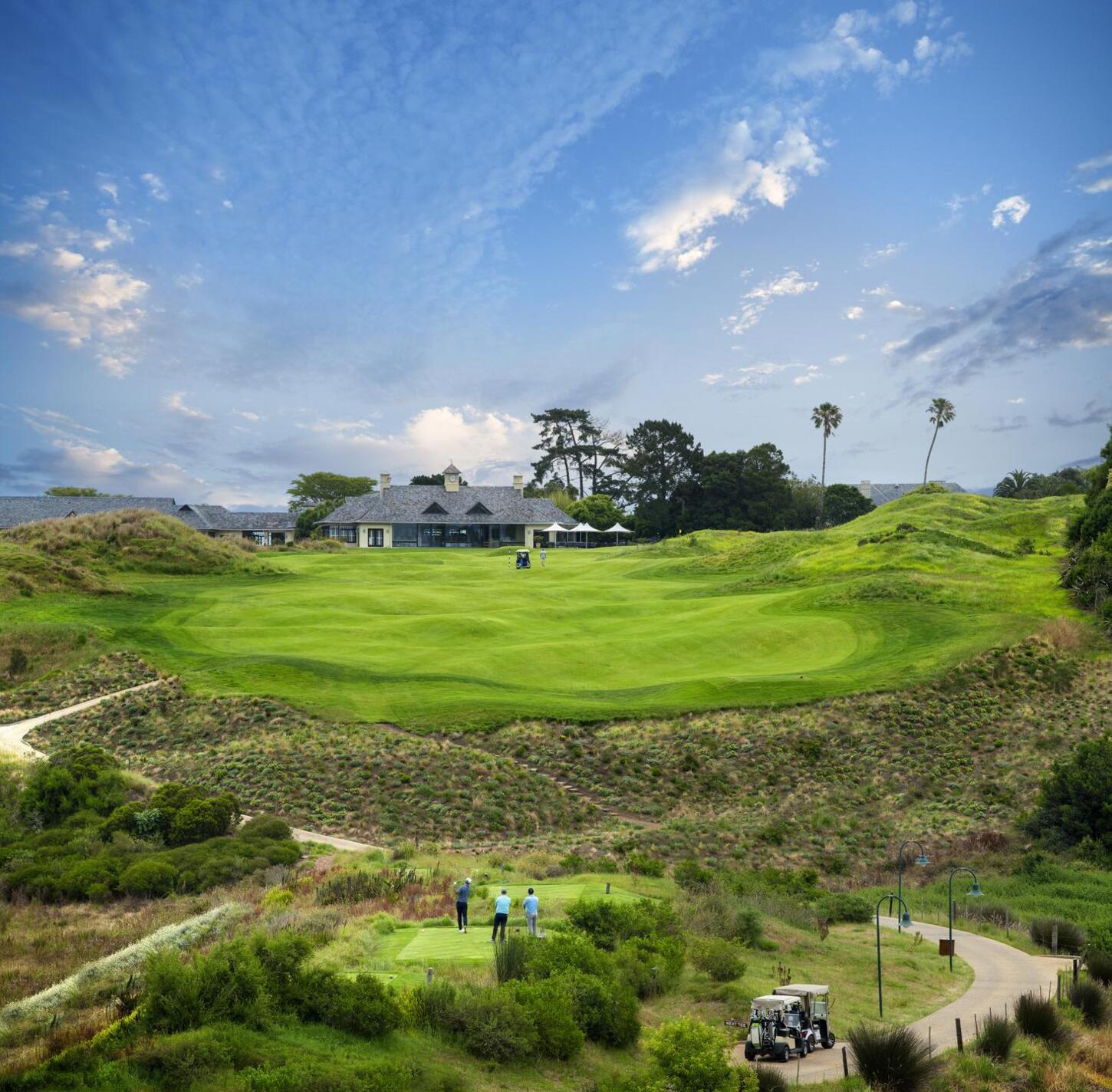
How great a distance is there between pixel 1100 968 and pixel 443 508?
303ft

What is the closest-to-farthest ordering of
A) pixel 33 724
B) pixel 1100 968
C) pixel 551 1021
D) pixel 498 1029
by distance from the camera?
pixel 498 1029 → pixel 551 1021 → pixel 1100 968 → pixel 33 724

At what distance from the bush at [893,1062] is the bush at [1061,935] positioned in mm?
10419

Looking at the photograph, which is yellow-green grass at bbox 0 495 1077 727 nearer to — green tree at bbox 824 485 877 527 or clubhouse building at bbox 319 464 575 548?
clubhouse building at bbox 319 464 575 548

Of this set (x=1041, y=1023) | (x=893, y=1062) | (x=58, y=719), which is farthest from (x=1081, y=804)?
(x=58, y=719)

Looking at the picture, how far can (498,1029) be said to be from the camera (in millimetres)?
13188

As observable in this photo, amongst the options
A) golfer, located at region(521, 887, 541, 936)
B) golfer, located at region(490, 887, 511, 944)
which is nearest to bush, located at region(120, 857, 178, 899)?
golfer, located at region(490, 887, 511, 944)

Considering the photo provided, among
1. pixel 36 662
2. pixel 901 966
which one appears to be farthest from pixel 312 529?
pixel 901 966

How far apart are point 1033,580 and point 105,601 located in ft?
168

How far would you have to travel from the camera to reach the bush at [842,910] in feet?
79.2

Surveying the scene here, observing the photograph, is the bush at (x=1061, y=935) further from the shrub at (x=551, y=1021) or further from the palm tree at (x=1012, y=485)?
the palm tree at (x=1012, y=485)

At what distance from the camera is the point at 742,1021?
15.8 m

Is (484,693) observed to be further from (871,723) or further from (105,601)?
(105,601)

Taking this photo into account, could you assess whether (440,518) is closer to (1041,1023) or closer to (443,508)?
(443,508)

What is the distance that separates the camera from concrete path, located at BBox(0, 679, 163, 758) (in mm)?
32634
